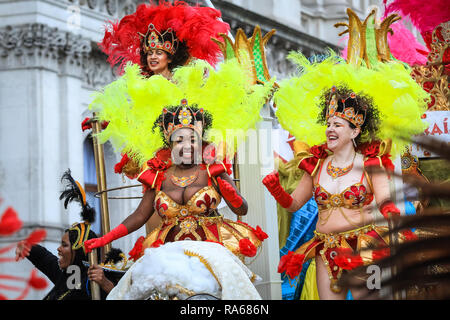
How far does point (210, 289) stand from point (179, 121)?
4.23ft

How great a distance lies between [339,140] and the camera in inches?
169

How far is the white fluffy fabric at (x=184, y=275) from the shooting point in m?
3.37

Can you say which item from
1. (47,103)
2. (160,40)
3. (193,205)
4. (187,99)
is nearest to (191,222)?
(193,205)

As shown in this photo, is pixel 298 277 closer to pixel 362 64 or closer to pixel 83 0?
pixel 362 64

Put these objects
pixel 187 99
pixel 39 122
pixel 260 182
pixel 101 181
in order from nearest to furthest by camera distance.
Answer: pixel 187 99 → pixel 260 182 → pixel 101 181 → pixel 39 122

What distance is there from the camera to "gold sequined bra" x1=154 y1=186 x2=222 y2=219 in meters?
4.29

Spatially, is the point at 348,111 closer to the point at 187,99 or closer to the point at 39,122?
the point at 187,99

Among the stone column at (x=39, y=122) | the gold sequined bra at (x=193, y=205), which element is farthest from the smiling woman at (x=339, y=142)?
the stone column at (x=39, y=122)

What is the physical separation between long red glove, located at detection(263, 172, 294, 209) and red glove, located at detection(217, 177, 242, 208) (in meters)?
0.19

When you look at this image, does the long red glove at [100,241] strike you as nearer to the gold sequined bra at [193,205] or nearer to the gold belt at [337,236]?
the gold sequined bra at [193,205]

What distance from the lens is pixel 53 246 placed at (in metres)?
12.4

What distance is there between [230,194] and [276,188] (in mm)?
257

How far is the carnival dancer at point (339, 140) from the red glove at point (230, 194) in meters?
0.20
